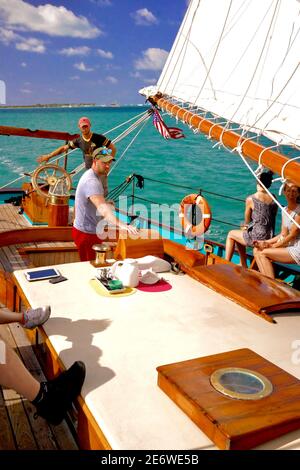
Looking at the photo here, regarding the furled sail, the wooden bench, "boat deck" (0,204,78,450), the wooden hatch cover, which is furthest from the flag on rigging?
the wooden hatch cover

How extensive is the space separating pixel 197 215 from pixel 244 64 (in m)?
2.27

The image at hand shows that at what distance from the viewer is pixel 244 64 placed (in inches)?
124

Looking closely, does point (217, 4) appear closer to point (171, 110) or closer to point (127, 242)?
point (171, 110)

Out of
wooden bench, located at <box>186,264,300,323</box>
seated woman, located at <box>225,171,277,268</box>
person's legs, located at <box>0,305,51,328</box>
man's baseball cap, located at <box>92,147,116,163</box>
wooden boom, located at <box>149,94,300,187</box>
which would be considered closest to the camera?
wooden boom, located at <box>149,94,300,187</box>

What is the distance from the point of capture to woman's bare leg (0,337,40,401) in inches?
77.3

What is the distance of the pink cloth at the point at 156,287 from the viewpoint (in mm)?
2705

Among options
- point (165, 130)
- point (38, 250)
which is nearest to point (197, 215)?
point (165, 130)

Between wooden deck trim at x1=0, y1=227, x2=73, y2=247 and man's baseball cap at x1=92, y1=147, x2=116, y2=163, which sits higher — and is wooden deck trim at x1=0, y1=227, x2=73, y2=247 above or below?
below

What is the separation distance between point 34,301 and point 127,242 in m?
1.00

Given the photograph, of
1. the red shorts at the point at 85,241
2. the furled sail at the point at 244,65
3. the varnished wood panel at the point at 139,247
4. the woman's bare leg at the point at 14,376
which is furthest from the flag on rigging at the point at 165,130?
the woman's bare leg at the point at 14,376

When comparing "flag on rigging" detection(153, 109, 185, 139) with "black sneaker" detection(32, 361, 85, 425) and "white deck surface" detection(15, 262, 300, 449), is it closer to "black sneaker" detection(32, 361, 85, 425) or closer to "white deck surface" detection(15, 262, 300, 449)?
"white deck surface" detection(15, 262, 300, 449)

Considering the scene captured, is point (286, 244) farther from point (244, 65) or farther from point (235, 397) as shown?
point (235, 397)

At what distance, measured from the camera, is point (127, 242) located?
3279 millimetres

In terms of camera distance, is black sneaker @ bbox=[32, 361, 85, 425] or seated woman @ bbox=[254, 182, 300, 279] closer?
black sneaker @ bbox=[32, 361, 85, 425]
